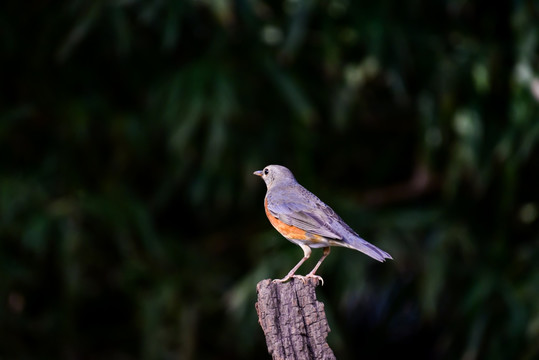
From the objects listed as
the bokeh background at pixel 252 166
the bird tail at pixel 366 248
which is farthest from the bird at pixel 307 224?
the bokeh background at pixel 252 166

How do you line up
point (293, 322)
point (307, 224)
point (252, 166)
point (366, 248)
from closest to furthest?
point (293, 322) < point (366, 248) < point (307, 224) < point (252, 166)

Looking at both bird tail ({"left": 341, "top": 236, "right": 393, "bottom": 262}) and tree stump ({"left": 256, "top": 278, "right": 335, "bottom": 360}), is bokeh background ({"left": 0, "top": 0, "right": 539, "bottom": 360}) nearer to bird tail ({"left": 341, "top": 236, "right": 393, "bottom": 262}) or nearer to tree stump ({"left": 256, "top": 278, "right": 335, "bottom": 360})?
bird tail ({"left": 341, "top": 236, "right": 393, "bottom": 262})

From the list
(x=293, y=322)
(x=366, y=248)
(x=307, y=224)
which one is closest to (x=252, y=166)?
(x=307, y=224)

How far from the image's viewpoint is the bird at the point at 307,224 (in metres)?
3.90

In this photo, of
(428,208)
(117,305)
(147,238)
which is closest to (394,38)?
(428,208)

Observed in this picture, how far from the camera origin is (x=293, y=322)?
3125mm

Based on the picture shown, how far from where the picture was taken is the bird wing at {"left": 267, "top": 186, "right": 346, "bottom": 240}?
402 cm

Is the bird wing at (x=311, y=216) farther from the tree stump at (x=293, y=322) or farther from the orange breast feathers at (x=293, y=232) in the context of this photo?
the tree stump at (x=293, y=322)

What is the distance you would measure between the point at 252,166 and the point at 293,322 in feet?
11.6

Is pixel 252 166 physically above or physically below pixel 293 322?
above

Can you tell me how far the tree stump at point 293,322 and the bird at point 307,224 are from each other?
1.87 ft

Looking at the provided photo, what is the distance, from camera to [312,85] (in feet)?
22.4

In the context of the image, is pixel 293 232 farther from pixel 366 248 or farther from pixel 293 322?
pixel 293 322

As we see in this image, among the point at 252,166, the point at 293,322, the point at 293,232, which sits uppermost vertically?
the point at 252,166
